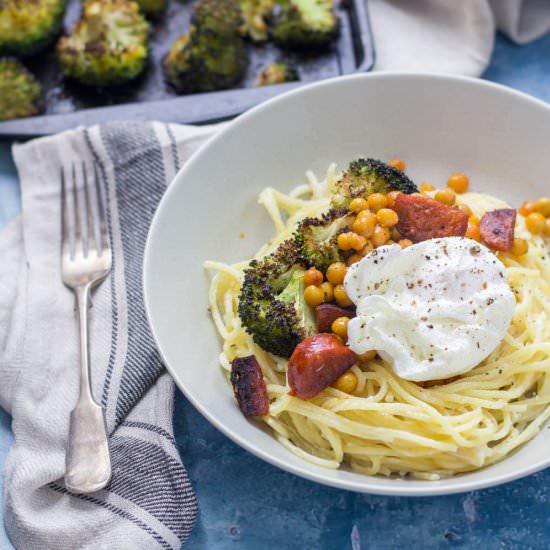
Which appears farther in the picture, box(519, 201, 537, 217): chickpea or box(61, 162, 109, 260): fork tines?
box(61, 162, 109, 260): fork tines

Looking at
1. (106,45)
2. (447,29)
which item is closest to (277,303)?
(106,45)

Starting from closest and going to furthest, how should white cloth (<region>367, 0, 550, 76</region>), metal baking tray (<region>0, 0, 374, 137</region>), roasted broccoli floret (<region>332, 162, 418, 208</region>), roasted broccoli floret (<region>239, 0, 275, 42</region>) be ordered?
roasted broccoli floret (<region>332, 162, 418, 208</region>), metal baking tray (<region>0, 0, 374, 137</region>), white cloth (<region>367, 0, 550, 76</region>), roasted broccoli floret (<region>239, 0, 275, 42</region>)

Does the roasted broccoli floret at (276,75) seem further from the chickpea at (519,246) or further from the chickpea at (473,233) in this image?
the chickpea at (519,246)

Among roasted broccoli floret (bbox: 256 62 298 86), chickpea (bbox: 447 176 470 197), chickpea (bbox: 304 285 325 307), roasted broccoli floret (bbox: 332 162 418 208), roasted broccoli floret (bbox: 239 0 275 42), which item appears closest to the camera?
chickpea (bbox: 304 285 325 307)

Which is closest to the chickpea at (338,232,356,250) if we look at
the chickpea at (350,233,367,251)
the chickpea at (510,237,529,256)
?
the chickpea at (350,233,367,251)

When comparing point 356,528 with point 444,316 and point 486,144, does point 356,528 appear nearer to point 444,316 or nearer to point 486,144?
point 444,316

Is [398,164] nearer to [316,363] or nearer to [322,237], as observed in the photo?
[322,237]

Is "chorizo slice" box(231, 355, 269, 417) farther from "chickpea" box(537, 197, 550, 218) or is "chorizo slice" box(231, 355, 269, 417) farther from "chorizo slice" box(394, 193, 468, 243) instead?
"chickpea" box(537, 197, 550, 218)

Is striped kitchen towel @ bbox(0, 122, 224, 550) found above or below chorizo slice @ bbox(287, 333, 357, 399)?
below
